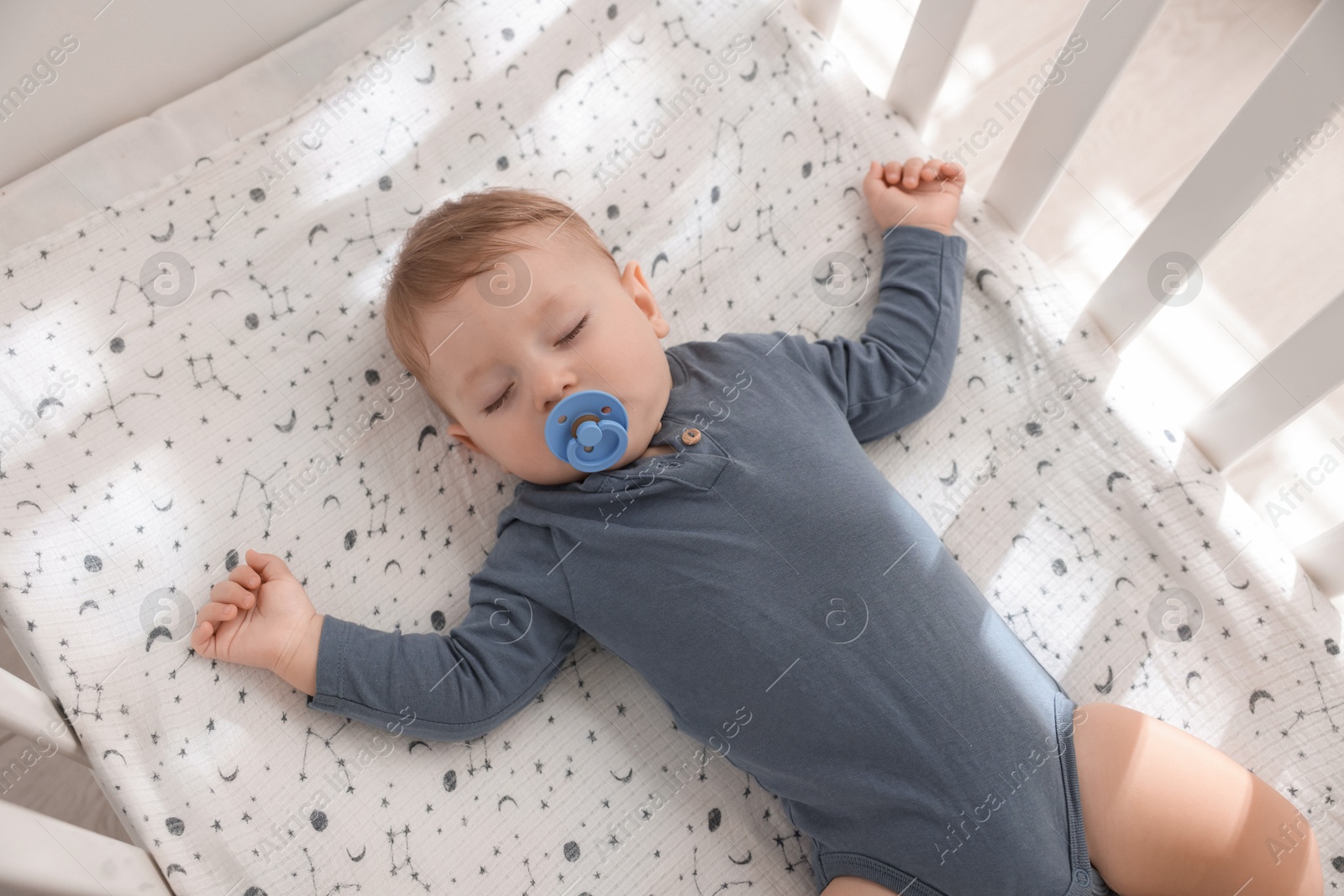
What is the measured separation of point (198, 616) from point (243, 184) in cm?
56

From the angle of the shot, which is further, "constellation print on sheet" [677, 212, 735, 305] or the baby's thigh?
"constellation print on sheet" [677, 212, 735, 305]

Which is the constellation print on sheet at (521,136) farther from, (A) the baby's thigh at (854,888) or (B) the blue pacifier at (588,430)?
(A) the baby's thigh at (854,888)

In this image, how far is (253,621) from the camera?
96 cm

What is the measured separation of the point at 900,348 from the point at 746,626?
0.40m

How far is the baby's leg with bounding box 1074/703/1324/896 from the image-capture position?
0.82 m

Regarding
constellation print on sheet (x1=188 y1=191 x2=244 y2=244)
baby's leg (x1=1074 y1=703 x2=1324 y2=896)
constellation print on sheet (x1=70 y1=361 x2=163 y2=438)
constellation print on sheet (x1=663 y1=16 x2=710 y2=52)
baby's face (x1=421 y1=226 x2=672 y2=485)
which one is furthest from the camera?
constellation print on sheet (x1=663 y1=16 x2=710 y2=52)

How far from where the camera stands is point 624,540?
97 centimetres

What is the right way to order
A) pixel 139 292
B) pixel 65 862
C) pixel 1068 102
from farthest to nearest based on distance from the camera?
pixel 139 292
pixel 1068 102
pixel 65 862

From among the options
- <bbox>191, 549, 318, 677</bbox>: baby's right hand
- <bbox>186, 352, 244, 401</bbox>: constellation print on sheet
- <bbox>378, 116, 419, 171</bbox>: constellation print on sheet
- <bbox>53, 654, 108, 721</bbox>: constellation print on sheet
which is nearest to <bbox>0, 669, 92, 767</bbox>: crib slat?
<bbox>53, 654, 108, 721</bbox>: constellation print on sheet

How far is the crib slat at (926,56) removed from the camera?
1070 millimetres

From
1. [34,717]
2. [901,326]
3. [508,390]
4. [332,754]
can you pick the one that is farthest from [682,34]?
[34,717]

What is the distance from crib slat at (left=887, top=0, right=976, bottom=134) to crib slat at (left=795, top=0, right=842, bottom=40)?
0.14m

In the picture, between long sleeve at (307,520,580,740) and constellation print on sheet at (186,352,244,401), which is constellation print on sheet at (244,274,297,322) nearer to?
constellation print on sheet at (186,352,244,401)

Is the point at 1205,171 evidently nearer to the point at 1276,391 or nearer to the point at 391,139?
the point at 1276,391
